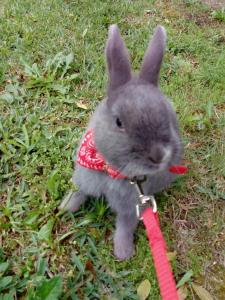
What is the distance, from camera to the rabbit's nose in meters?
2.28

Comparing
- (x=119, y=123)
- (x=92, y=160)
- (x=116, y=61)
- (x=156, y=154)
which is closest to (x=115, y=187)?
(x=92, y=160)

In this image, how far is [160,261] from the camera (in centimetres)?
236

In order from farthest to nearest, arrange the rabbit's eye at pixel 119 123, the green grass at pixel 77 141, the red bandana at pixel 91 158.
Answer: the green grass at pixel 77 141 → the red bandana at pixel 91 158 → the rabbit's eye at pixel 119 123

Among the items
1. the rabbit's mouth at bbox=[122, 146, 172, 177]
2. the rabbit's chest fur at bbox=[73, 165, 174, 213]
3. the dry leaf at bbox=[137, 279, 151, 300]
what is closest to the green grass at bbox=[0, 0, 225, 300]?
the dry leaf at bbox=[137, 279, 151, 300]

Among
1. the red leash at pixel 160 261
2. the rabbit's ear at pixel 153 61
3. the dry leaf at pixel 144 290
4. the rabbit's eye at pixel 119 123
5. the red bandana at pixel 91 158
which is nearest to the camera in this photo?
the red leash at pixel 160 261

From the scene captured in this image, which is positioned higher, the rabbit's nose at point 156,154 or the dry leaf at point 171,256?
the rabbit's nose at point 156,154

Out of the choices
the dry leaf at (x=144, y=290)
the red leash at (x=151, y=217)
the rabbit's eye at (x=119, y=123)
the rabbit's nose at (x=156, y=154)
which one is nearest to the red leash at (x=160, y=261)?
the red leash at (x=151, y=217)

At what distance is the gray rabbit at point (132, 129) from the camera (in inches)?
92.0

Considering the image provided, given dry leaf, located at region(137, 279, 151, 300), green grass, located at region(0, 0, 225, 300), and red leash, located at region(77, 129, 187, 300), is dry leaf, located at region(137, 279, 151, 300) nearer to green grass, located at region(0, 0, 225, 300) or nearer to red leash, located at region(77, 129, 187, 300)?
green grass, located at region(0, 0, 225, 300)

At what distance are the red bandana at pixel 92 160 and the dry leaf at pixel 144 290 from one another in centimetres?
75

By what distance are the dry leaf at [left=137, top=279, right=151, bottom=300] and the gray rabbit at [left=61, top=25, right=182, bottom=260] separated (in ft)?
1.47

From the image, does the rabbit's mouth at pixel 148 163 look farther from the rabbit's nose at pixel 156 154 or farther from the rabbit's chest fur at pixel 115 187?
the rabbit's chest fur at pixel 115 187

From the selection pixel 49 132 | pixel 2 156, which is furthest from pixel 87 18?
pixel 2 156

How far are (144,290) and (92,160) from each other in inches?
36.0
